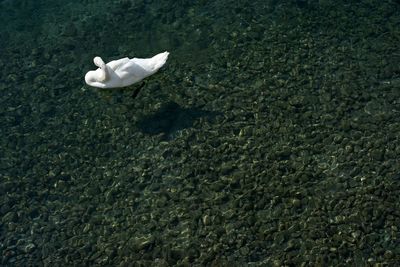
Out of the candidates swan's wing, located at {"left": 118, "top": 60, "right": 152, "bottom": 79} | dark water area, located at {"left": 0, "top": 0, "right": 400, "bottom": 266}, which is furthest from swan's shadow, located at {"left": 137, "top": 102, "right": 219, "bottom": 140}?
swan's wing, located at {"left": 118, "top": 60, "right": 152, "bottom": 79}

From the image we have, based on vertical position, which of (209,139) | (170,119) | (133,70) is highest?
(133,70)

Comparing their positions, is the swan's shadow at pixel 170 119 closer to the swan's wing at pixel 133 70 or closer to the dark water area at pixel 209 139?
the dark water area at pixel 209 139

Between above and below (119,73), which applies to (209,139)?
below

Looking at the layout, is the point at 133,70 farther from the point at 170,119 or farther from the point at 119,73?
the point at 170,119

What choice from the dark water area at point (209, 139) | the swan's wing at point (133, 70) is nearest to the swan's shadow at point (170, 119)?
the dark water area at point (209, 139)

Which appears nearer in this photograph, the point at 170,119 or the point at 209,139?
the point at 209,139

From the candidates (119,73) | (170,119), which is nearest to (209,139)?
(170,119)
